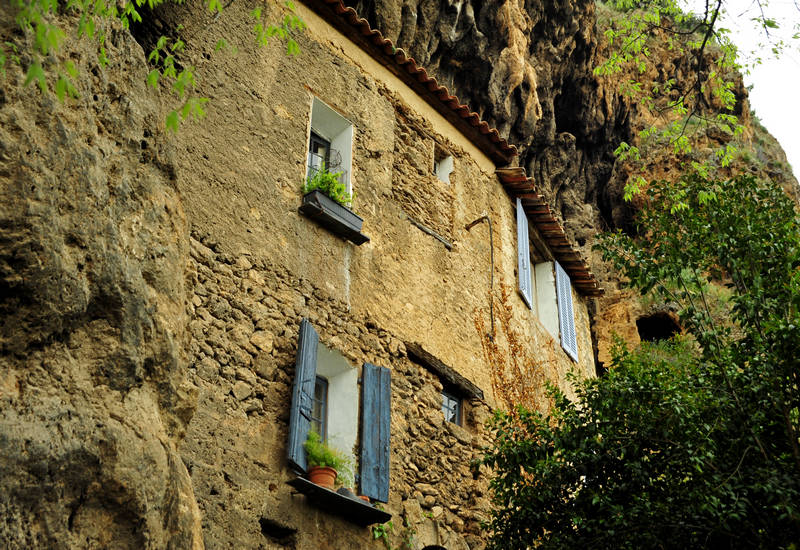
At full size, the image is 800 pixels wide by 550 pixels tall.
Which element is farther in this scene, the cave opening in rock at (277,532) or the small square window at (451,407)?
→ the small square window at (451,407)

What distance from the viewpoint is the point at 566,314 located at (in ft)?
44.0

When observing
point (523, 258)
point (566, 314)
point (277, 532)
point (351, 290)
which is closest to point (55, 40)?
point (277, 532)

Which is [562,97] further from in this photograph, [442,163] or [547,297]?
[442,163]

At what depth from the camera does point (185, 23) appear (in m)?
7.99

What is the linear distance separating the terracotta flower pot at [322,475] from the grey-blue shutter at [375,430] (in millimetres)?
488

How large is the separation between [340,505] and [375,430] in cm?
95

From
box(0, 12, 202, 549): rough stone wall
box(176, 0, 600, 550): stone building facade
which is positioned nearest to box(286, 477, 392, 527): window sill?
box(176, 0, 600, 550): stone building facade

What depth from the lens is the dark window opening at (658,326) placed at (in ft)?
63.0

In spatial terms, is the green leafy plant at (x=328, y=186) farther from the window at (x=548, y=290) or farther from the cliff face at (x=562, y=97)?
the window at (x=548, y=290)

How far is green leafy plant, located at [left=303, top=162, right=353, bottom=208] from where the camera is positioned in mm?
8336

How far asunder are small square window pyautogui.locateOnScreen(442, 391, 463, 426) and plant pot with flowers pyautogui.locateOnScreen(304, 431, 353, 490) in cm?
222

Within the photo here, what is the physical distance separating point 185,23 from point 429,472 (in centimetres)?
515

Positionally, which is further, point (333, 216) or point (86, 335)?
point (333, 216)

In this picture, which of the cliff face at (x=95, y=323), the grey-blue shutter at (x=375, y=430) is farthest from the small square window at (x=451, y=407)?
the cliff face at (x=95, y=323)
